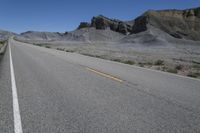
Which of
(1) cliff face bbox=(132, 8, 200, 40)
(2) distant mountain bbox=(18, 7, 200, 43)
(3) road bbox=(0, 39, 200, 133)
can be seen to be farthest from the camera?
(1) cliff face bbox=(132, 8, 200, 40)

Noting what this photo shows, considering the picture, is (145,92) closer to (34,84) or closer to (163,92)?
(163,92)

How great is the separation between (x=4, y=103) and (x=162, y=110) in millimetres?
3685

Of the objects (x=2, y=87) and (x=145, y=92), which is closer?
(x=145, y=92)

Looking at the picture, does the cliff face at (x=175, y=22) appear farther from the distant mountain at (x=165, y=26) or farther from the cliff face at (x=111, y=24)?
the cliff face at (x=111, y=24)

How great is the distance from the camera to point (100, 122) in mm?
5023

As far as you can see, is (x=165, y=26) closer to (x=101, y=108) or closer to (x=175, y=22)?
(x=175, y=22)

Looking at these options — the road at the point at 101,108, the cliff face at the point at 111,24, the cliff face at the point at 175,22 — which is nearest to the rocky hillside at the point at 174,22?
the cliff face at the point at 175,22

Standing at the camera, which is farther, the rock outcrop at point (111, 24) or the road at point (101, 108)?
the rock outcrop at point (111, 24)

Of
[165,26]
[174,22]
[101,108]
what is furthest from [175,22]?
[101,108]

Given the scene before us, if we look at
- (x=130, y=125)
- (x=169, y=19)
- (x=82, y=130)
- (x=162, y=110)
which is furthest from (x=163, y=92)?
(x=169, y=19)

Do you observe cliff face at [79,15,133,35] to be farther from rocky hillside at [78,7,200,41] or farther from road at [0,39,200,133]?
road at [0,39,200,133]

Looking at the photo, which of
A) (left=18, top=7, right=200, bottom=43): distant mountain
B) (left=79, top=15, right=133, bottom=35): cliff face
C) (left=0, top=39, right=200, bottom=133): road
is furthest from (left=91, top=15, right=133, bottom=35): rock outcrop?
(left=0, top=39, right=200, bottom=133): road

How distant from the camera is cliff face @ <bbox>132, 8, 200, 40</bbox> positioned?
3644 inches

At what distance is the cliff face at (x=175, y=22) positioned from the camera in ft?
304
